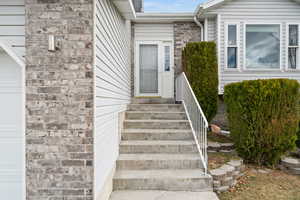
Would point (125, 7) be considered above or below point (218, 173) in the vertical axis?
above

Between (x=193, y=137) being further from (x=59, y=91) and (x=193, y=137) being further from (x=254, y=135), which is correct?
(x=59, y=91)

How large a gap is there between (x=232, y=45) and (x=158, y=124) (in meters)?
3.69

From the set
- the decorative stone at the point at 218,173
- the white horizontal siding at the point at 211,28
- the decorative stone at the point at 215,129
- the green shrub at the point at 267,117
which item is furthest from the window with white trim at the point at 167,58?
the decorative stone at the point at 218,173

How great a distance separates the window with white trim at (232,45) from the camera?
22.4 feet

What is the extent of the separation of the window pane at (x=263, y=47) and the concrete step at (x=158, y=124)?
341 centimetres

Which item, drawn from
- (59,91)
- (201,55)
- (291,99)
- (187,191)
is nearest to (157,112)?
(201,55)

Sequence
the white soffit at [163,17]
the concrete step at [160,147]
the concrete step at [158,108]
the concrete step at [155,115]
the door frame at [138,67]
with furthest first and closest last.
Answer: the door frame at [138,67], the white soffit at [163,17], the concrete step at [158,108], the concrete step at [155,115], the concrete step at [160,147]

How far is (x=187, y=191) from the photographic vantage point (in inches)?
140

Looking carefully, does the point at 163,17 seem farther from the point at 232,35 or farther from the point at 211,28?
the point at 232,35

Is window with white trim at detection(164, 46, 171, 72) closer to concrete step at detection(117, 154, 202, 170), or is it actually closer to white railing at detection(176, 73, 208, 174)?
white railing at detection(176, 73, 208, 174)

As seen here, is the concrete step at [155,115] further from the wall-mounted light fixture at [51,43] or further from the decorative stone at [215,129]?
the wall-mounted light fixture at [51,43]

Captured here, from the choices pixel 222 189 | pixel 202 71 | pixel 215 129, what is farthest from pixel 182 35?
pixel 222 189

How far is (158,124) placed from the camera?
504 cm

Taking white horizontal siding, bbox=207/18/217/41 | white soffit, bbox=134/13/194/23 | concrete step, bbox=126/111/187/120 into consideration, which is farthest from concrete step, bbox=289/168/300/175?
white soffit, bbox=134/13/194/23
